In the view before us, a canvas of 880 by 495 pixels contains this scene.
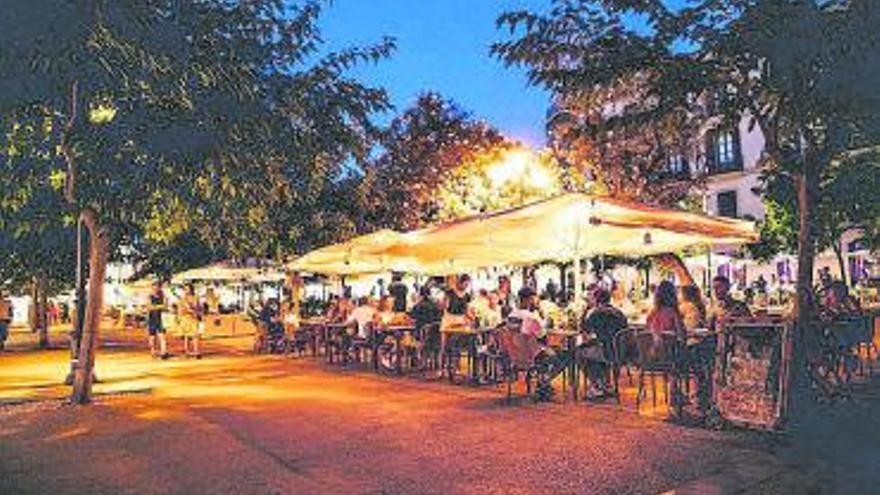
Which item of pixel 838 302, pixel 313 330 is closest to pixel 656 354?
pixel 838 302

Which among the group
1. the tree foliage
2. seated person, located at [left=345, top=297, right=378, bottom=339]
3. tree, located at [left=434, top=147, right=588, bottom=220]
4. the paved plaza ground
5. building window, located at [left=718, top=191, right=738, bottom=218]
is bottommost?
the paved plaza ground

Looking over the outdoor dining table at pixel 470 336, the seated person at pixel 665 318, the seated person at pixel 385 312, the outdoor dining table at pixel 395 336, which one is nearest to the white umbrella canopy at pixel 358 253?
the seated person at pixel 385 312

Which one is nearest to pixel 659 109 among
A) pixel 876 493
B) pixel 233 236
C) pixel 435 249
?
pixel 435 249

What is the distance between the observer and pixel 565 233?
11.5m

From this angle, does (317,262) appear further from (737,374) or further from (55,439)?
(737,374)

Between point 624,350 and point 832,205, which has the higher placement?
point 832,205

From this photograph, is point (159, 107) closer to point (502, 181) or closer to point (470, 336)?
point (470, 336)

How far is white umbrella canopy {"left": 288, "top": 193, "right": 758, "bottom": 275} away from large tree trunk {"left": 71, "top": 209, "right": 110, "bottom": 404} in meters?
3.96

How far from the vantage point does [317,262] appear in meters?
17.0

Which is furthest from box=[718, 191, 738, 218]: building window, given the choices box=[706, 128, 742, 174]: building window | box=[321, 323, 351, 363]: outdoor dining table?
box=[321, 323, 351, 363]: outdoor dining table

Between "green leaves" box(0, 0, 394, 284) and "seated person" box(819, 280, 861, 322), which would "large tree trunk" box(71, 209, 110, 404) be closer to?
"green leaves" box(0, 0, 394, 284)

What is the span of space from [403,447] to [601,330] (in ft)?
12.0

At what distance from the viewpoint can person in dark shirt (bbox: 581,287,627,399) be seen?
1104cm

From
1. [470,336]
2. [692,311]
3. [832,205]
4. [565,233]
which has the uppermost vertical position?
[832,205]
